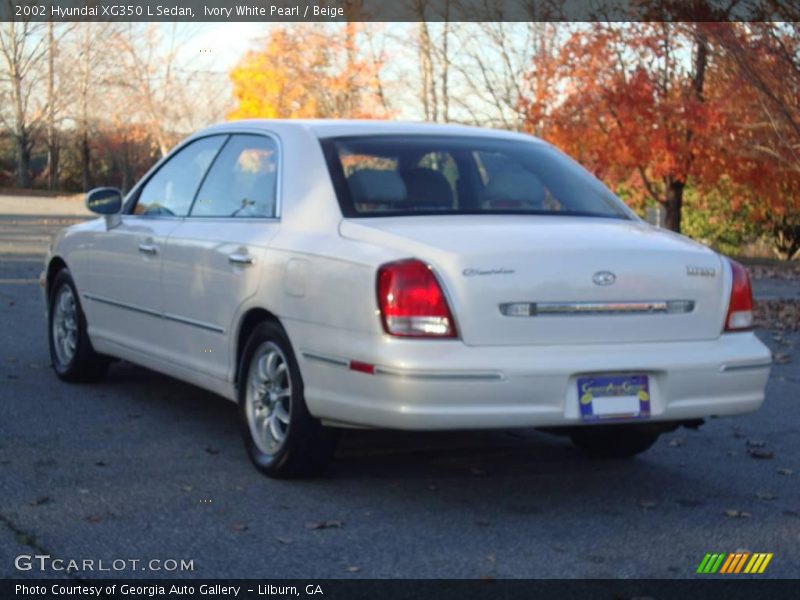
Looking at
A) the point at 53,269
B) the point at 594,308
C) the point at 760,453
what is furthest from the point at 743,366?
the point at 53,269

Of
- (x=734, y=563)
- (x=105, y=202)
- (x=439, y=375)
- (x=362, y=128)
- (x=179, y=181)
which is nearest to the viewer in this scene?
(x=734, y=563)

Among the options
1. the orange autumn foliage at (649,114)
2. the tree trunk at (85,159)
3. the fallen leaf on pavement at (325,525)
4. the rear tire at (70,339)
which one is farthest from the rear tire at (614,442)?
the tree trunk at (85,159)

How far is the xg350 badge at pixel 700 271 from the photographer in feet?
17.3

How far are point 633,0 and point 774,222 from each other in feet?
26.3

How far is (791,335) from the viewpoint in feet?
37.2

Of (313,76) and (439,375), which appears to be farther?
(313,76)

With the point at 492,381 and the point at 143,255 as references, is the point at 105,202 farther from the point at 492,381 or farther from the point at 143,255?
the point at 492,381

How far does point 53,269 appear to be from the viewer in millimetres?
8469

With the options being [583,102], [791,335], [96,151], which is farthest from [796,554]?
[96,151]

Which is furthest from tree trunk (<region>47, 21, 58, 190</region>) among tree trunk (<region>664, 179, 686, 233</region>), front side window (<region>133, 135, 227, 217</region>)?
front side window (<region>133, 135, 227, 217</region>)

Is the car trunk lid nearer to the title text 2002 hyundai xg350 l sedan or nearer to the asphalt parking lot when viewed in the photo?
the title text 2002 hyundai xg350 l sedan

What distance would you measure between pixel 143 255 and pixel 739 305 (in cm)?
323
